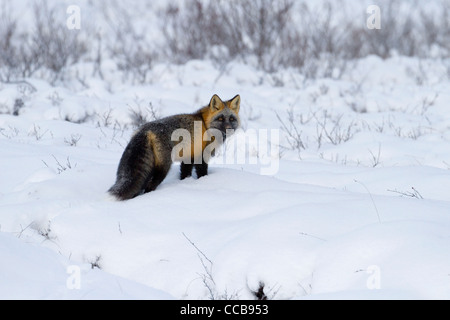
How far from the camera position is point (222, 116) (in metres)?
5.77

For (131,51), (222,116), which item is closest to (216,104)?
(222,116)

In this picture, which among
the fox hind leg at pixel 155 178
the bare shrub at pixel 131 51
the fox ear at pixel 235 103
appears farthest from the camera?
the bare shrub at pixel 131 51

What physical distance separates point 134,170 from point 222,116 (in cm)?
126

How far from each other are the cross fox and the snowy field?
6.0 inches

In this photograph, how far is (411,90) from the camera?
1262 cm

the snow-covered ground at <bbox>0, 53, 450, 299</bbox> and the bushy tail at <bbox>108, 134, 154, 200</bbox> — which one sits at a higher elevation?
the bushy tail at <bbox>108, 134, 154, 200</bbox>

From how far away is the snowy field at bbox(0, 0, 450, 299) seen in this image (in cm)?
330

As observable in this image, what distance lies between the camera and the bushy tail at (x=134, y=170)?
15.9 feet

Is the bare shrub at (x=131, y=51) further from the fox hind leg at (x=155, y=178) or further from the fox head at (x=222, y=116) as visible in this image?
the fox hind leg at (x=155, y=178)

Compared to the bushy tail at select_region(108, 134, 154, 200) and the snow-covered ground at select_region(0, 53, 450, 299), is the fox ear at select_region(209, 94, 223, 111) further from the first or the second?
the bushy tail at select_region(108, 134, 154, 200)

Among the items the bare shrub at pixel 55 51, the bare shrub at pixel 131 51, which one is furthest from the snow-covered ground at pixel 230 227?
the bare shrub at pixel 131 51

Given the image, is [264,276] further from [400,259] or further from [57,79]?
[57,79]

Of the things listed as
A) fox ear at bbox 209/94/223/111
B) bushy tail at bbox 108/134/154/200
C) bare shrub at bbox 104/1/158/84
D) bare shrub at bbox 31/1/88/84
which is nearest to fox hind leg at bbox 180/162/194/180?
bushy tail at bbox 108/134/154/200
